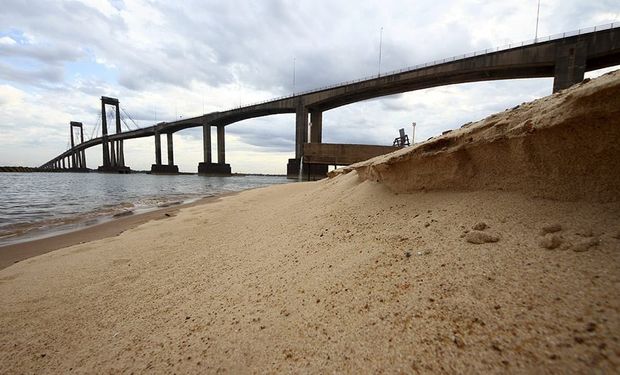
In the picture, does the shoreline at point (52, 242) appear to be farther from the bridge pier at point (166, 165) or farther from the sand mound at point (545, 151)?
the bridge pier at point (166, 165)

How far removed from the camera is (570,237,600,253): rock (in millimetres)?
1487

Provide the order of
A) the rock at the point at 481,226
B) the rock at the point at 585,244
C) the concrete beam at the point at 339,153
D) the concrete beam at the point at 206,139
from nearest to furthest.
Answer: the rock at the point at 585,244 → the rock at the point at 481,226 → the concrete beam at the point at 339,153 → the concrete beam at the point at 206,139

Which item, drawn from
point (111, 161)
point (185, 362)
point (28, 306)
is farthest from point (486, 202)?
point (111, 161)

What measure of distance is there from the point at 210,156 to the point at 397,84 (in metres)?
47.8

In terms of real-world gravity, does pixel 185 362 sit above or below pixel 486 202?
below

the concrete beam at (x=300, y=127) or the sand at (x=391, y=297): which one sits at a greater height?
the concrete beam at (x=300, y=127)

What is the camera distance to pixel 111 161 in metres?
82.9

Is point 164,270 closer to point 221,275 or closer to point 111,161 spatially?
point 221,275

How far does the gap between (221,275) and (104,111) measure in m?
105

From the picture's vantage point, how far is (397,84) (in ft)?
122

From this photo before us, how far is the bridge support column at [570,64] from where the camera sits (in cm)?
2262

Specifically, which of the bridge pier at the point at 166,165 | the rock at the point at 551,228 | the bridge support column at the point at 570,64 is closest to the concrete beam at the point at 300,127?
the bridge support column at the point at 570,64

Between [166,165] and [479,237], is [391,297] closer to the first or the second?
[479,237]

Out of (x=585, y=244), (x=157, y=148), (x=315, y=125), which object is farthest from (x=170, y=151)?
(x=585, y=244)
